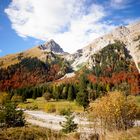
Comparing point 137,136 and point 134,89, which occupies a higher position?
Answer: point 134,89

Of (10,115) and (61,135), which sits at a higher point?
(10,115)

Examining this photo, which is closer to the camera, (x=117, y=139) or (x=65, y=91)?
(x=117, y=139)

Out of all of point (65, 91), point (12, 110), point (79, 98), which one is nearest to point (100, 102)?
point (12, 110)

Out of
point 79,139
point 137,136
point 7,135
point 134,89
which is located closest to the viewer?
point 137,136

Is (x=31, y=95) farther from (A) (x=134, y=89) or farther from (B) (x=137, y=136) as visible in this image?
(B) (x=137, y=136)

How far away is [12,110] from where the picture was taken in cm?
3102

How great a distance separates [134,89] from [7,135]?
6151 inches

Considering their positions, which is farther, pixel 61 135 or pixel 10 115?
pixel 10 115

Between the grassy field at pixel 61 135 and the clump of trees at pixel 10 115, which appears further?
the clump of trees at pixel 10 115

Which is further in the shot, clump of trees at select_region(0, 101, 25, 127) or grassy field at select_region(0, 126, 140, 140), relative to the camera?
clump of trees at select_region(0, 101, 25, 127)

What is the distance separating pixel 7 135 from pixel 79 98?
80433 mm

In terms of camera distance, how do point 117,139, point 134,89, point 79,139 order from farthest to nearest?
point 134,89 < point 79,139 < point 117,139

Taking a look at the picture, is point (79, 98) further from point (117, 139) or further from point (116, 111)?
point (117, 139)

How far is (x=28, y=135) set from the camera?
45.3 feet
